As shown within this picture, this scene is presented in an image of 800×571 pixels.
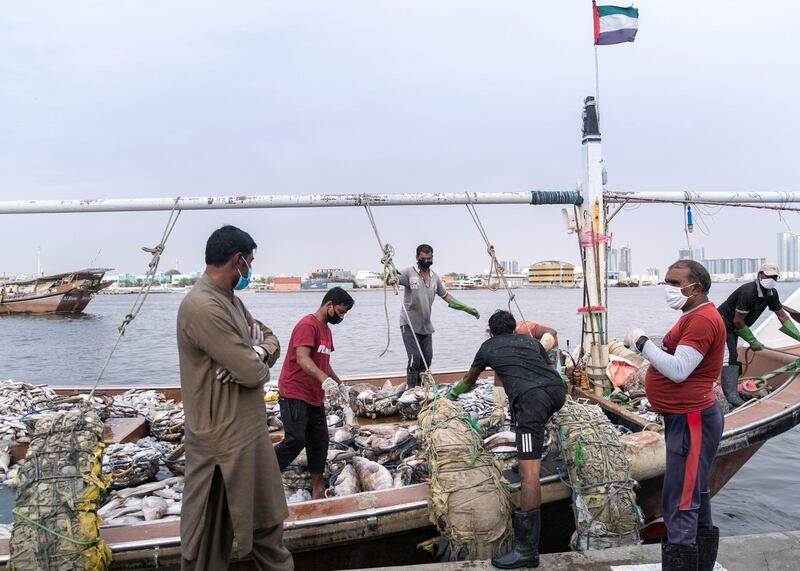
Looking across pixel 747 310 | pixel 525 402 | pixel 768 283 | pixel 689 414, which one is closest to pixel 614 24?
pixel 768 283

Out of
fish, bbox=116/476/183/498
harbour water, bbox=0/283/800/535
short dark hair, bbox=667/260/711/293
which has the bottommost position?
harbour water, bbox=0/283/800/535

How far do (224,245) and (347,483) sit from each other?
2.60 m

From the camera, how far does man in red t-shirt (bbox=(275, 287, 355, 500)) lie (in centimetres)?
446

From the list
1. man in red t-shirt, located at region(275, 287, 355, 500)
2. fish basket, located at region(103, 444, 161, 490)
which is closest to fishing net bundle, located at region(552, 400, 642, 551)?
man in red t-shirt, located at region(275, 287, 355, 500)

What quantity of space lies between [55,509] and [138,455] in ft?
6.29

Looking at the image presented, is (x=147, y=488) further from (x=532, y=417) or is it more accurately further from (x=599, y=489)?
(x=599, y=489)

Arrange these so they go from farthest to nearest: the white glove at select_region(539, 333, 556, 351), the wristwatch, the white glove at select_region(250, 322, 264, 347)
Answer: the white glove at select_region(539, 333, 556, 351), the white glove at select_region(250, 322, 264, 347), the wristwatch

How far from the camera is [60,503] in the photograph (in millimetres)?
3412

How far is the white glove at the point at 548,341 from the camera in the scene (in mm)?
6023

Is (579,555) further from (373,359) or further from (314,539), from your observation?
(373,359)

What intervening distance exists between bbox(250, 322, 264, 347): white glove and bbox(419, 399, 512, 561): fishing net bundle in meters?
1.64

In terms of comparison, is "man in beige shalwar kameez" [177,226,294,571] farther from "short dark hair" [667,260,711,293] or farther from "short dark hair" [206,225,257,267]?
"short dark hair" [667,260,711,293]

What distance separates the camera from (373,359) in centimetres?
2164

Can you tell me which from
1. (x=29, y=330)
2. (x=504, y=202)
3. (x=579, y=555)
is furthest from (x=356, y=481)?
(x=29, y=330)
